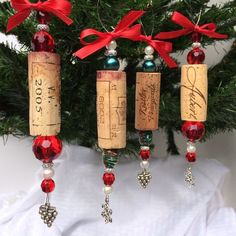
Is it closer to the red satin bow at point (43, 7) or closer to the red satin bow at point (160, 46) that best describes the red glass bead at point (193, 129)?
the red satin bow at point (160, 46)

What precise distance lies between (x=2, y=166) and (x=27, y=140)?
0.08 meters

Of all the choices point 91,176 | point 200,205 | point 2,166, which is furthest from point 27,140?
point 200,205

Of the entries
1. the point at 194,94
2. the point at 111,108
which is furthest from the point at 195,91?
the point at 111,108

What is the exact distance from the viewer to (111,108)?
46 centimetres

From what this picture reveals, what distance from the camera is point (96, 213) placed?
2.06 feet

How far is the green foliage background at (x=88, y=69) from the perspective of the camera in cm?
50

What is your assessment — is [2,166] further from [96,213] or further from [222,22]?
[222,22]

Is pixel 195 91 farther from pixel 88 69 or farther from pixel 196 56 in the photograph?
pixel 88 69

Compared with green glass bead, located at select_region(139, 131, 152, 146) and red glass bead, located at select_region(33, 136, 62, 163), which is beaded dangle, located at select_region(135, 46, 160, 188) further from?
red glass bead, located at select_region(33, 136, 62, 163)

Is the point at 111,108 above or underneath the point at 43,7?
underneath

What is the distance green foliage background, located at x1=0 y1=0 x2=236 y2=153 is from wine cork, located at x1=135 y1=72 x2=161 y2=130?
38 mm

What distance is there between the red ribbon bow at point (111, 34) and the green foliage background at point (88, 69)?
0.14 ft

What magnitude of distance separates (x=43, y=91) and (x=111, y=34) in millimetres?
103

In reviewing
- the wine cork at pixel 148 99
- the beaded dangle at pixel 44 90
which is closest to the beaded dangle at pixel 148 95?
the wine cork at pixel 148 99
